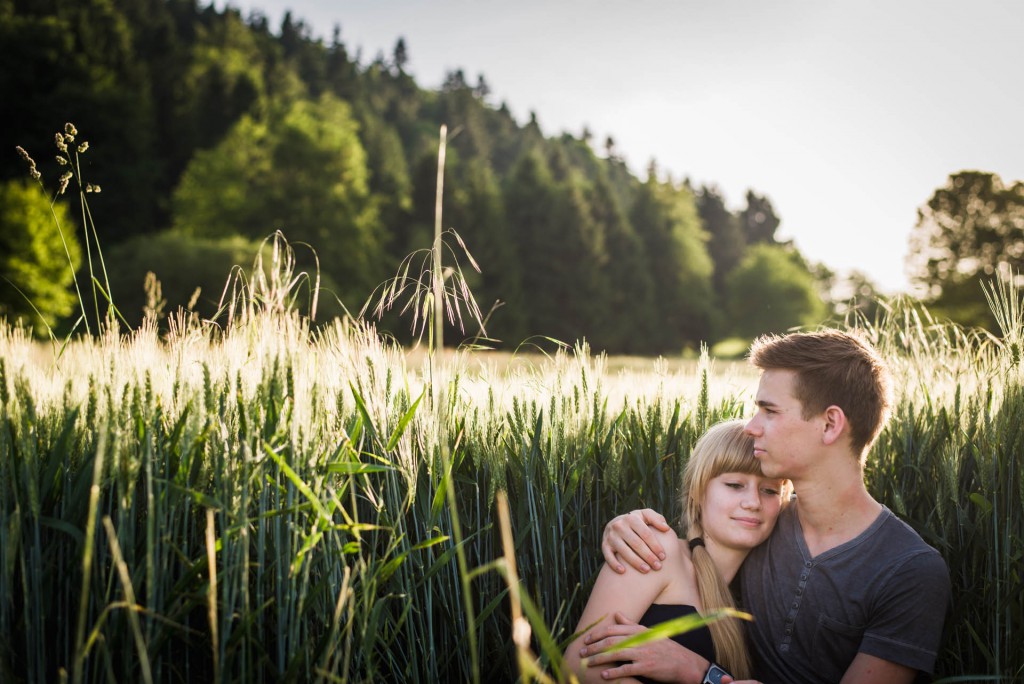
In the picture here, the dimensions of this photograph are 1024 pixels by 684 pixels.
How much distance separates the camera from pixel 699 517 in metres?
2.82

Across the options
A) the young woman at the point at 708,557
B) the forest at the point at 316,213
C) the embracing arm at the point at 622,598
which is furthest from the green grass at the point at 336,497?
the forest at the point at 316,213

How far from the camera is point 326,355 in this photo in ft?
7.66

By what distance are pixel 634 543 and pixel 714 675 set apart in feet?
1.54

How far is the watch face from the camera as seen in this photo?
93.6 inches

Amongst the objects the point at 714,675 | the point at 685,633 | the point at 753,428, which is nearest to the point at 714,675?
the point at 714,675

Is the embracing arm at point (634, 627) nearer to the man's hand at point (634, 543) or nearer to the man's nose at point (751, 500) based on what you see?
the man's hand at point (634, 543)

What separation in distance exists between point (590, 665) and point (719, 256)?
61106 mm

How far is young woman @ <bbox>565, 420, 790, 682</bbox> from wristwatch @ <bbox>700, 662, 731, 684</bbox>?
0.30ft

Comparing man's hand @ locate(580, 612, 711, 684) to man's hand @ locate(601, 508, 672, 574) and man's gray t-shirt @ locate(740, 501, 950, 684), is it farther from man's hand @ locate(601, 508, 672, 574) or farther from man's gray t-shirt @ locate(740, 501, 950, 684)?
man's gray t-shirt @ locate(740, 501, 950, 684)

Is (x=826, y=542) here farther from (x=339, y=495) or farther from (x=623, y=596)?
(x=339, y=495)

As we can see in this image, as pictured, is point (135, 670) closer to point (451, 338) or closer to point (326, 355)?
point (326, 355)

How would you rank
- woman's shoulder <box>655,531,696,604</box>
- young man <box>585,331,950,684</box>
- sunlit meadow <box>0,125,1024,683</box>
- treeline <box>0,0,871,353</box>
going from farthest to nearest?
treeline <box>0,0,871,353</box> → woman's shoulder <box>655,531,696,604</box> → young man <box>585,331,950,684</box> → sunlit meadow <box>0,125,1024,683</box>

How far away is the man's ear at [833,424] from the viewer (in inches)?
101

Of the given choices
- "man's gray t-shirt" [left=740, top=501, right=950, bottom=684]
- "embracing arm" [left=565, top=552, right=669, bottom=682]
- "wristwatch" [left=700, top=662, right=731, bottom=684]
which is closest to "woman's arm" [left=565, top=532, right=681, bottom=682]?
"embracing arm" [left=565, top=552, right=669, bottom=682]
